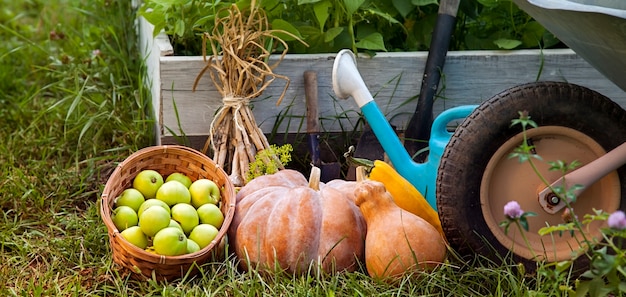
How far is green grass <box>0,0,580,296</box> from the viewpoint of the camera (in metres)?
2.25

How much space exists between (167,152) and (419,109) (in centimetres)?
86

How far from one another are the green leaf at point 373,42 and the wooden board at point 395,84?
0.21ft

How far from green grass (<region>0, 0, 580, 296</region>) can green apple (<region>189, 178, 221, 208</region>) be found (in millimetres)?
183

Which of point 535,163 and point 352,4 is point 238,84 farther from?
point 535,163

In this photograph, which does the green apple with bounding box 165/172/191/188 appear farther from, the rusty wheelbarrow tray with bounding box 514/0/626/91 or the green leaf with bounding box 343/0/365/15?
the rusty wheelbarrow tray with bounding box 514/0/626/91

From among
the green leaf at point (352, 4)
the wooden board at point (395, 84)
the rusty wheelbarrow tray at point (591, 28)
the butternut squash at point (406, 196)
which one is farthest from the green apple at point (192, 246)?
the rusty wheelbarrow tray at point (591, 28)

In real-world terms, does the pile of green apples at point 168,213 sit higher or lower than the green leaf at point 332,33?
lower

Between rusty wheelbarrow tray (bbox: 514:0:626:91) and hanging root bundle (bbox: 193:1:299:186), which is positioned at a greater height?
rusty wheelbarrow tray (bbox: 514:0:626:91)

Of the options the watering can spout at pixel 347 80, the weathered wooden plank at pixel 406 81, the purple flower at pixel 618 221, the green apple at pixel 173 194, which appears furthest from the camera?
the weathered wooden plank at pixel 406 81

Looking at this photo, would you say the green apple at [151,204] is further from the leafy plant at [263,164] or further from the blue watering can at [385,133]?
the blue watering can at [385,133]

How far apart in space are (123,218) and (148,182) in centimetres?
15

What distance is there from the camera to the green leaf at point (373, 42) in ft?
9.52

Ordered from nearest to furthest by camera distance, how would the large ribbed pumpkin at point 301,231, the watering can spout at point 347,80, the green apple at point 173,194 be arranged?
the large ribbed pumpkin at point 301,231 < the green apple at point 173,194 < the watering can spout at point 347,80

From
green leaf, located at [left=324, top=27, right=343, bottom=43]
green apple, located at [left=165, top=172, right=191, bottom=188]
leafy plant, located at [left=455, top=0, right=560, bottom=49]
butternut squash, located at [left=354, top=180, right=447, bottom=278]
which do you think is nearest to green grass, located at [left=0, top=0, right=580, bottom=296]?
butternut squash, located at [left=354, top=180, right=447, bottom=278]
